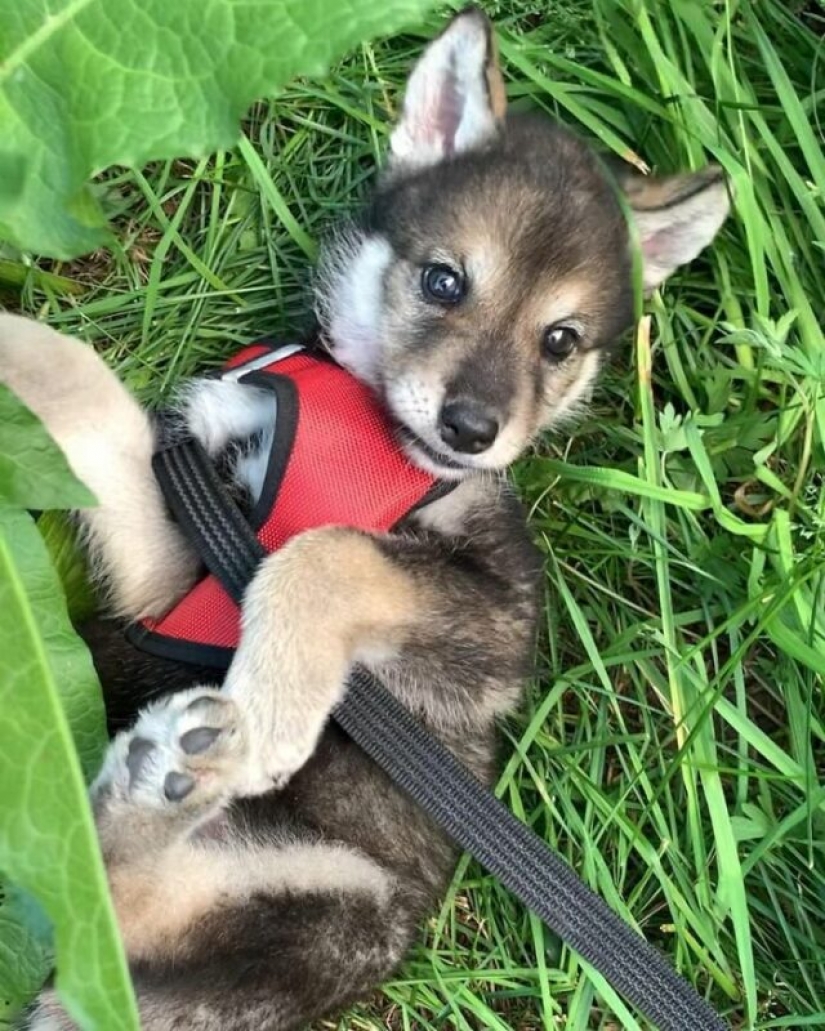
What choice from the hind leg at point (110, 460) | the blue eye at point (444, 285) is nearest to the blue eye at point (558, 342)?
the blue eye at point (444, 285)

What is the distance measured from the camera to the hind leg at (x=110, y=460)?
256 centimetres

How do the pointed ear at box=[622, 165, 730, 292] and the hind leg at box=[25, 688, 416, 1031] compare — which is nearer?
the hind leg at box=[25, 688, 416, 1031]

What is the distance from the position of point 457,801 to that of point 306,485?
81 cm

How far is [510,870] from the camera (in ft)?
8.57

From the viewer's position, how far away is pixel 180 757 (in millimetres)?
2287

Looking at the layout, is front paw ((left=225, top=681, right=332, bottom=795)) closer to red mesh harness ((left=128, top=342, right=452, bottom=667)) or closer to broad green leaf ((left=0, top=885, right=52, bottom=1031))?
red mesh harness ((left=128, top=342, right=452, bottom=667))

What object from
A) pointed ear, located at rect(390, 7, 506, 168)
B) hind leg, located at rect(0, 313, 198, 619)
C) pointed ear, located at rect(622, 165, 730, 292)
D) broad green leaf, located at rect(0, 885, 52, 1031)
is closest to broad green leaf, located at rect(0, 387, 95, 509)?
hind leg, located at rect(0, 313, 198, 619)

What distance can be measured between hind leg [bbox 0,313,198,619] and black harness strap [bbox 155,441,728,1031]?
0.09 metres

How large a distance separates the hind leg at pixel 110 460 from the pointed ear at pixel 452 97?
3.34ft

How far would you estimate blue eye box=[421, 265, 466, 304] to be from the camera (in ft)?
9.04

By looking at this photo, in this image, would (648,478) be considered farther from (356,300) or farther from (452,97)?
(452,97)

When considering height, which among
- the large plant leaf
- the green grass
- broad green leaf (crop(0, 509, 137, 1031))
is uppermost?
the large plant leaf

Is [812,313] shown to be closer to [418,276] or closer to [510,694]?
[418,276]

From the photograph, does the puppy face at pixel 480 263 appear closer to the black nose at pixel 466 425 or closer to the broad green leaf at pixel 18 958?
the black nose at pixel 466 425
